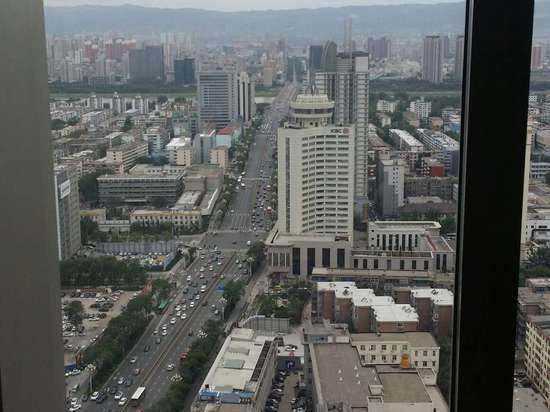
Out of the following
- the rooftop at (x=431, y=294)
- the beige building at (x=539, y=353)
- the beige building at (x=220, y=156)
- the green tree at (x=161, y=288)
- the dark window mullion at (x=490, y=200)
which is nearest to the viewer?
the dark window mullion at (x=490, y=200)


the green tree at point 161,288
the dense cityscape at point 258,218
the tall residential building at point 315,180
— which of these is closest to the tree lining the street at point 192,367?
the dense cityscape at point 258,218

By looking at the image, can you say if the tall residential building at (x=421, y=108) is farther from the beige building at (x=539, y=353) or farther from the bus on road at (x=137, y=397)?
the bus on road at (x=137, y=397)

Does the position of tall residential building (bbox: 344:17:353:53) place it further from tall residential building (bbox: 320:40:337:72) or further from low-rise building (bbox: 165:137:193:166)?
low-rise building (bbox: 165:137:193:166)

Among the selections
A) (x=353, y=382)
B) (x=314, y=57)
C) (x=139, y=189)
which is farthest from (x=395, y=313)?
(x=314, y=57)

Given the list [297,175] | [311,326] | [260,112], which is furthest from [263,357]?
[260,112]

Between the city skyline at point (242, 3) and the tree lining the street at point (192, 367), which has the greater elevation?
the city skyline at point (242, 3)
